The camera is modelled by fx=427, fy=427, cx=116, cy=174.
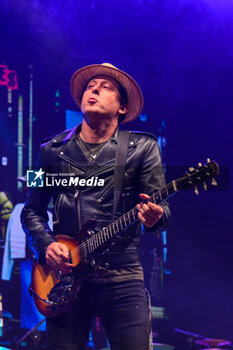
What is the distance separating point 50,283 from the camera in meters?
2.52

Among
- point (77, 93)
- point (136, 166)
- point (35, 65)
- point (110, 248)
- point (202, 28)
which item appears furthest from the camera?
point (35, 65)

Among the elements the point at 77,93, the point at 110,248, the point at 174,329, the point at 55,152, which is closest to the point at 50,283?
the point at 110,248

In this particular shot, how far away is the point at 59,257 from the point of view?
236 centimetres

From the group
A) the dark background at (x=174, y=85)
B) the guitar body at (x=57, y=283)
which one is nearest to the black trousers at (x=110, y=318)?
the guitar body at (x=57, y=283)

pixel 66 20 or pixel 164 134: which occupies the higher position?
pixel 66 20

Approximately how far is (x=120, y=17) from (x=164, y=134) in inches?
56.0

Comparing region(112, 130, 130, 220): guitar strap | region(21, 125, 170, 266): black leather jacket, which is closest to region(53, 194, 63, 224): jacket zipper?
region(21, 125, 170, 266): black leather jacket

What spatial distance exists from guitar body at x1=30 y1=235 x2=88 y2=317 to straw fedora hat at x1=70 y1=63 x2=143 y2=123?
1020 millimetres

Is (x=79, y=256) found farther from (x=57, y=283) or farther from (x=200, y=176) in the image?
(x=200, y=176)

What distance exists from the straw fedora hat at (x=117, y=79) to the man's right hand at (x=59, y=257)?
1080mm

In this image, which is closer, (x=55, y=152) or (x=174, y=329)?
(x=55, y=152)

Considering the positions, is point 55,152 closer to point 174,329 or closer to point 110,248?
point 110,248

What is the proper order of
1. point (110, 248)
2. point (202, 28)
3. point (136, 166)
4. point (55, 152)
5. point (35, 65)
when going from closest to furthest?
point (110, 248), point (136, 166), point (55, 152), point (202, 28), point (35, 65)

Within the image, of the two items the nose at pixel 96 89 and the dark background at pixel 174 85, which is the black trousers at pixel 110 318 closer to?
the nose at pixel 96 89
